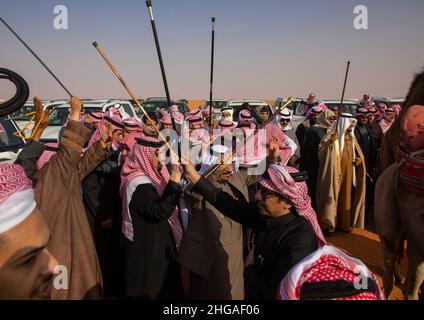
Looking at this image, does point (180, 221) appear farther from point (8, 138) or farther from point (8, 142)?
point (8, 138)

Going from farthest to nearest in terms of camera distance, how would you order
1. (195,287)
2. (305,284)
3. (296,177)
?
(195,287)
(296,177)
(305,284)

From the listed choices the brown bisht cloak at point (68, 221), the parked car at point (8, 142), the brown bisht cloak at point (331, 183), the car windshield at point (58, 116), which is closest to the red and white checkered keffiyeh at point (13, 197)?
the brown bisht cloak at point (68, 221)

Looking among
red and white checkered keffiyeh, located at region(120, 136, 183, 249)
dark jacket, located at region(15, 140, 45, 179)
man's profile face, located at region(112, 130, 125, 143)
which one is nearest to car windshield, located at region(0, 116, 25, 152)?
man's profile face, located at region(112, 130, 125, 143)

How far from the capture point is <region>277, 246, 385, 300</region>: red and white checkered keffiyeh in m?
1.11

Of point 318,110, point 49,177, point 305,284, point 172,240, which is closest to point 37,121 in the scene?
point 49,177

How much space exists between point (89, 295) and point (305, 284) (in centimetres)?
142

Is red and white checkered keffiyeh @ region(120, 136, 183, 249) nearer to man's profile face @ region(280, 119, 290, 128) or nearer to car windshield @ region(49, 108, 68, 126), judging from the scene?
man's profile face @ region(280, 119, 290, 128)

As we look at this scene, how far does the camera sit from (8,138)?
20.8 ft

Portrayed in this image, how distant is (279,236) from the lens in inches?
80.2

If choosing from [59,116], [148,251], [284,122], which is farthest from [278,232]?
Result: [59,116]

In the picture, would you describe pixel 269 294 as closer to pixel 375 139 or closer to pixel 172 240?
pixel 172 240

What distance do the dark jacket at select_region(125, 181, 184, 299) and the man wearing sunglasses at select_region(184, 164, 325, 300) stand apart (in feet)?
2.41

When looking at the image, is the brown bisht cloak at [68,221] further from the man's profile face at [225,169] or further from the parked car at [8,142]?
the parked car at [8,142]

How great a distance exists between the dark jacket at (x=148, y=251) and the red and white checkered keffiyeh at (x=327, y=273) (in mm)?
1478
